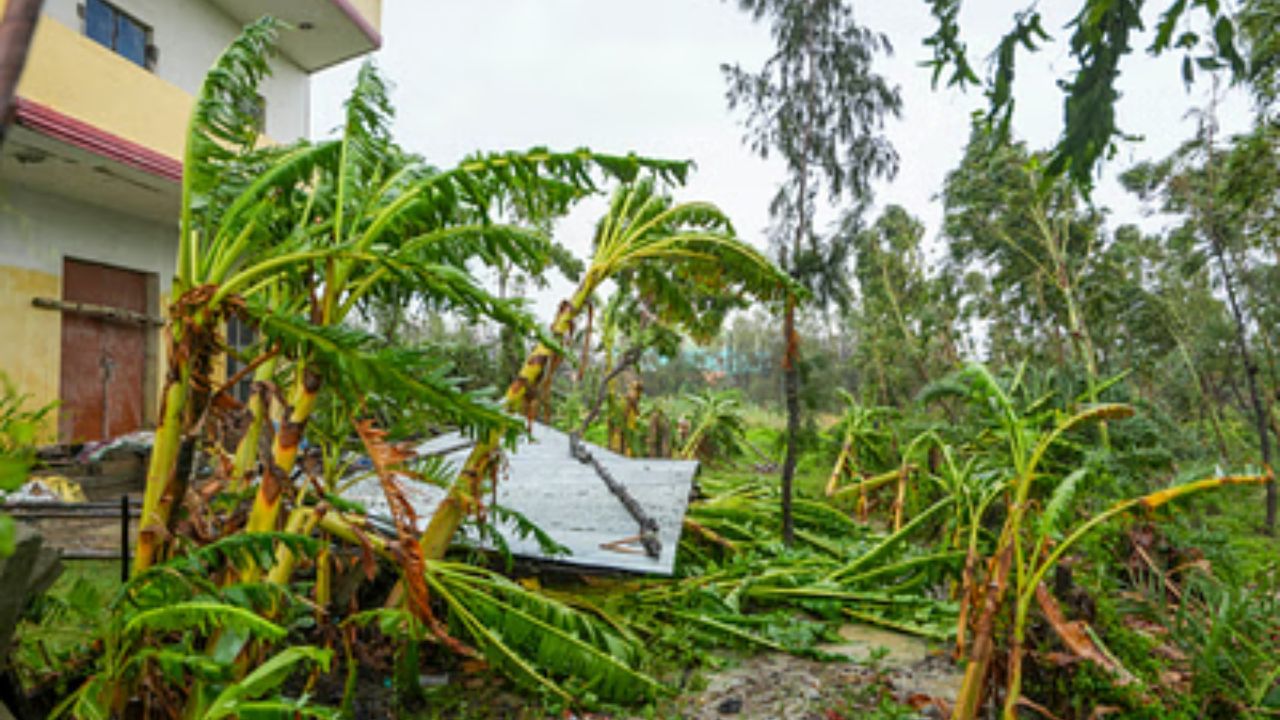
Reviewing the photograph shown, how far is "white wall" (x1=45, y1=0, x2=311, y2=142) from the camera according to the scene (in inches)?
319

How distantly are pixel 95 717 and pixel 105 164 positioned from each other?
6.17m

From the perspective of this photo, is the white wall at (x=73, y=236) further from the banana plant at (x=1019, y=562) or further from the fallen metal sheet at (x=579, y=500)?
the banana plant at (x=1019, y=562)

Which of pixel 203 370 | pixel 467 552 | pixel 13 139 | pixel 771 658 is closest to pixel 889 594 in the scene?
pixel 771 658

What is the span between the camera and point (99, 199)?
758cm

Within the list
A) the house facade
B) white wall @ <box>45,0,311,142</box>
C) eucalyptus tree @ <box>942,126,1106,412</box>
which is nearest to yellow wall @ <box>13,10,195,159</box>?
the house facade

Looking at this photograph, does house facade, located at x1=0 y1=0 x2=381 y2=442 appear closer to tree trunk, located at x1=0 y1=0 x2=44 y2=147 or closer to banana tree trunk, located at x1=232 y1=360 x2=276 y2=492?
banana tree trunk, located at x1=232 y1=360 x2=276 y2=492

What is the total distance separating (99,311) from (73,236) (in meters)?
0.82

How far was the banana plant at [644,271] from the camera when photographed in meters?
3.37

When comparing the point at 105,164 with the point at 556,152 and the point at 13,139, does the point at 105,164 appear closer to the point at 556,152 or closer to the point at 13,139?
the point at 13,139

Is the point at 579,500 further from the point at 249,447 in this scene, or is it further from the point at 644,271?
the point at 249,447

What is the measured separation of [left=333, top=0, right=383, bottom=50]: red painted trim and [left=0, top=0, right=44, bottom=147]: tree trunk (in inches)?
442

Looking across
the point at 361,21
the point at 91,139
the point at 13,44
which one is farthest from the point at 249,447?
the point at 361,21

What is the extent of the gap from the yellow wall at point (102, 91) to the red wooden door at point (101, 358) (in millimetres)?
1611

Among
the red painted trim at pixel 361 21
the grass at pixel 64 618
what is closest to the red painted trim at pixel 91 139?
the grass at pixel 64 618
